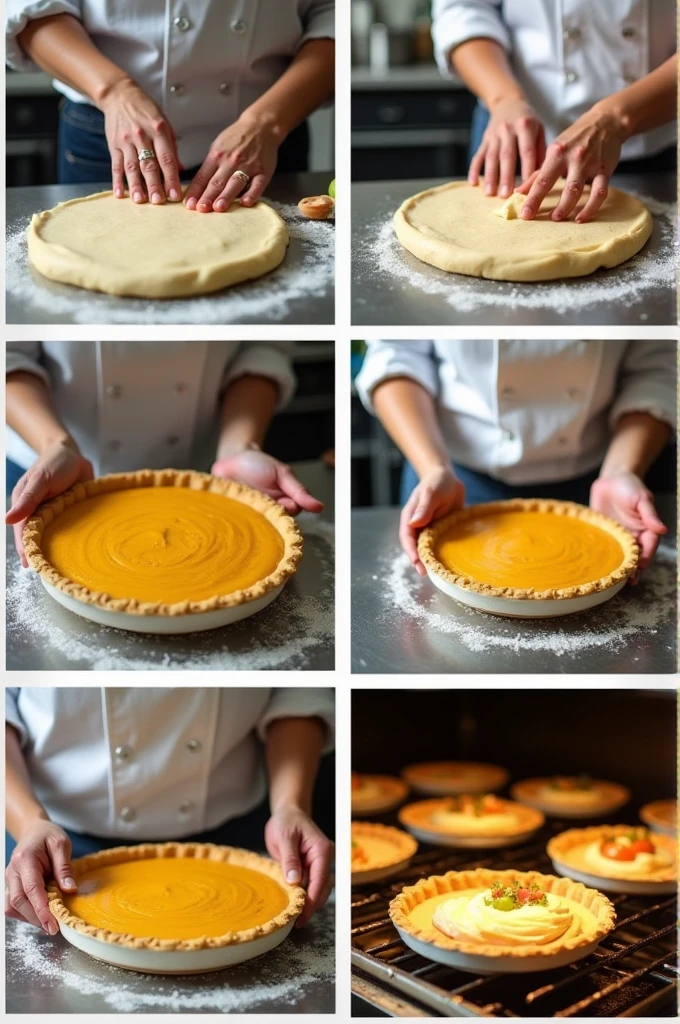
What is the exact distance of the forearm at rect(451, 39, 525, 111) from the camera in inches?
63.0

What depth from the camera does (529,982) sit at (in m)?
1.42

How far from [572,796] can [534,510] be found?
31.7 inches

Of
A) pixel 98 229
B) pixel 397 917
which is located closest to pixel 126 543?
pixel 98 229

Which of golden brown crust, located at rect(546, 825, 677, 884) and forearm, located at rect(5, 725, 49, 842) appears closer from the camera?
forearm, located at rect(5, 725, 49, 842)

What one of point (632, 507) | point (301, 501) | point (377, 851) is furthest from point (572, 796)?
point (301, 501)

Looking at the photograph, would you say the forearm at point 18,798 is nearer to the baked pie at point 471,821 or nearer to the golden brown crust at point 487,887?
the golden brown crust at point 487,887

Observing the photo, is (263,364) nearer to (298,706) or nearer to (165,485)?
(165,485)

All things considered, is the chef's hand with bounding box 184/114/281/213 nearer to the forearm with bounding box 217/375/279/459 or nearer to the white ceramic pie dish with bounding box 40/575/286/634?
the forearm with bounding box 217/375/279/459

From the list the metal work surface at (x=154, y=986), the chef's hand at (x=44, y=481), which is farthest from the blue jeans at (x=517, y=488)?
the metal work surface at (x=154, y=986)

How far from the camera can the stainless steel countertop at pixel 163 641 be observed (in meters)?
1.31

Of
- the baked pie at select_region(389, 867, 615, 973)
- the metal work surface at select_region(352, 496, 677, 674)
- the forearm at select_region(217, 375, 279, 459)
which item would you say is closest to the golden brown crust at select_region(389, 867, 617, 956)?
the baked pie at select_region(389, 867, 615, 973)

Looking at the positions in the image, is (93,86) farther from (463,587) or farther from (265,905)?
(265,905)

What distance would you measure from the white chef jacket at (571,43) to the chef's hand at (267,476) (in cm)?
70

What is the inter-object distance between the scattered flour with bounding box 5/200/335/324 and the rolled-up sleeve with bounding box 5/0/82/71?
0.27 metres
